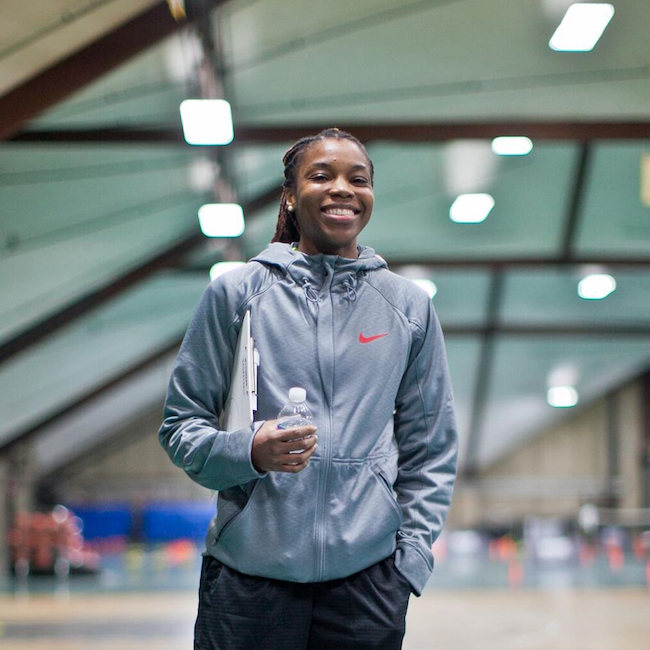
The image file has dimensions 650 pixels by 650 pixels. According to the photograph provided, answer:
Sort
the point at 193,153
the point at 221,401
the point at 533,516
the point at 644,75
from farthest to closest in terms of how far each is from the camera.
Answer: the point at 533,516
the point at 193,153
the point at 644,75
the point at 221,401

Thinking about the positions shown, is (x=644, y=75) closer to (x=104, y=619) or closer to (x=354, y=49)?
(x=354, y=49)

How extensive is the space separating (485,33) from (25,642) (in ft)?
19.3

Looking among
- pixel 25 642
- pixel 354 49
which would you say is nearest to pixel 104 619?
pixel 25 642

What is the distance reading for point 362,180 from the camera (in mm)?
2113

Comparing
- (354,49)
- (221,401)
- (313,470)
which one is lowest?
(313,470)

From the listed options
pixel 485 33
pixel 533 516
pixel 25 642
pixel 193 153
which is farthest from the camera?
pixel 533 516

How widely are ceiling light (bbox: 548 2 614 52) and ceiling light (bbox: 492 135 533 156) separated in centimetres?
177

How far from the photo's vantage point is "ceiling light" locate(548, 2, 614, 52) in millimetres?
7746

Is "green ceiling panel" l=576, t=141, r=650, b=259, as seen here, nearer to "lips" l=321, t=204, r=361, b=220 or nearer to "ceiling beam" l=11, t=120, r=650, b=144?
"ceiling beam" l=11, t=120, r=650, b=144

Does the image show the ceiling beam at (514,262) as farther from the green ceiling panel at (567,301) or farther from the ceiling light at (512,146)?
the ceiling light at (512,146)

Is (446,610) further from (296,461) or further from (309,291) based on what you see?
(296,461)

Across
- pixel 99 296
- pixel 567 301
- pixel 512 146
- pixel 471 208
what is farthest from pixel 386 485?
pixel 567 301

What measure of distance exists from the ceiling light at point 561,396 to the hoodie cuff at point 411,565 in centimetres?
2121

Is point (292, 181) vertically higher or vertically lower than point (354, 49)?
lower
